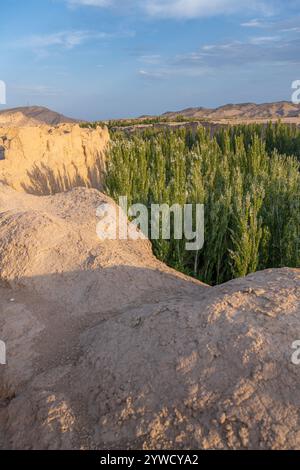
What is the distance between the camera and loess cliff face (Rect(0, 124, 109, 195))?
7.66m

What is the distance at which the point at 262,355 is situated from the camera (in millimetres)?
2559

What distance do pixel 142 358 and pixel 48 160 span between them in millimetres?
6080

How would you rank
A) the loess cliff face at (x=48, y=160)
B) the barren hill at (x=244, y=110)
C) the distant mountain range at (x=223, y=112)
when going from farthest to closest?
the barren hill at (x=244, y=110) < the distant mountain range at (x=223, y=112) < the loess cliff face at (x=48, y=160)

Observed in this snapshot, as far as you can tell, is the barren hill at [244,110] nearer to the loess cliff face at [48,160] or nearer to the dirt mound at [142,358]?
the loess cliff face at [48,160]

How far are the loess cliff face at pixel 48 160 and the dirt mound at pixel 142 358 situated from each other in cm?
363

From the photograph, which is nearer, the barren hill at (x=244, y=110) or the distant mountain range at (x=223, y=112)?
the distant mountain range at (x=223, y=112)

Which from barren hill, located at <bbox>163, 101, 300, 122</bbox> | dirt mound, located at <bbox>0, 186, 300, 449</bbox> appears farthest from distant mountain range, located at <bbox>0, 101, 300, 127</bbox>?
dirt mound, located at <bbox>0, 186, 300, 449</bbox>

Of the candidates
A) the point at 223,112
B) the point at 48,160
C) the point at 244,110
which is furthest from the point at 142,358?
the point at 244,110

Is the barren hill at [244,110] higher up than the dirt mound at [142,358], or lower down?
higher up

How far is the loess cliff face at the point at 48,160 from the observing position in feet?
25.1

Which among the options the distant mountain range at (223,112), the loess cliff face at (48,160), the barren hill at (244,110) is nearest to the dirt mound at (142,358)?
the loess cliff face at (48,160)

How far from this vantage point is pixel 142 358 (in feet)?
9.16

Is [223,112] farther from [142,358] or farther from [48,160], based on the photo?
[142,358]
